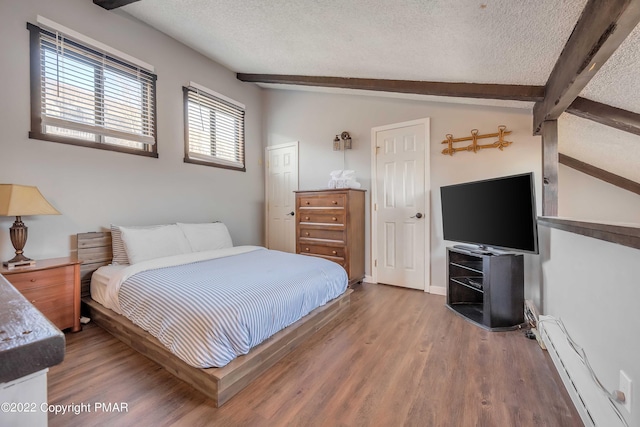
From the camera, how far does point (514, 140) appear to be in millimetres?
2766

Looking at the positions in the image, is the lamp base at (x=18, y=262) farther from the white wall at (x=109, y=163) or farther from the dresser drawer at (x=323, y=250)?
the dresser drawer at (x=323, y=250)

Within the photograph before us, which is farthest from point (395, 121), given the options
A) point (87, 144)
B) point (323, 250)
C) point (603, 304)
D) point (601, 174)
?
point (87, 144)

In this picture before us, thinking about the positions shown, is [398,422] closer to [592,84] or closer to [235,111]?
[592,84]

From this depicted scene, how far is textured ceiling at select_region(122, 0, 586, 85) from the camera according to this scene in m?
1.45

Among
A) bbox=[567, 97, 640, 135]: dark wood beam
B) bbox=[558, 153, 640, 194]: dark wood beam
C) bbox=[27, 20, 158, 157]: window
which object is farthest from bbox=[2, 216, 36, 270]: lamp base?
bbox=[558, 153, 640, 194]: dark wood beam

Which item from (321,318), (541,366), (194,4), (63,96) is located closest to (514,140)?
(541,366)

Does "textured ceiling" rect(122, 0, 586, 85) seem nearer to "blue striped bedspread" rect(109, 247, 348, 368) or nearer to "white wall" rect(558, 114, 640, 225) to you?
"white wall" rect(558, 114, 640, 225)

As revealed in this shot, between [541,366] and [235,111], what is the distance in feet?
14.9

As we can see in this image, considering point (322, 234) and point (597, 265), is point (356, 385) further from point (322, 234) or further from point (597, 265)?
point (322, 234)

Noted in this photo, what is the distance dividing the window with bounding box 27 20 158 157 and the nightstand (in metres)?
1.17

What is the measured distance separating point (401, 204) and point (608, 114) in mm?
1999

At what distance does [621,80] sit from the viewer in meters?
1.47

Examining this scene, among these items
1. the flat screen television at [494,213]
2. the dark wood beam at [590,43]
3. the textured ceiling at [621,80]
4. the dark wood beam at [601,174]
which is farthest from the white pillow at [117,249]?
the dark wood beam at [601,174]

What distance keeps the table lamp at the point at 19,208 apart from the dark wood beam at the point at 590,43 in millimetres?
3528
